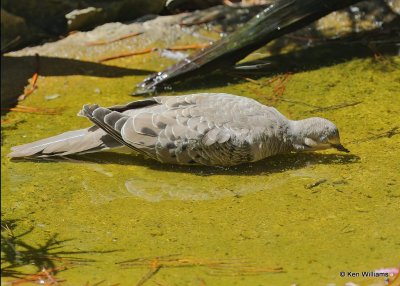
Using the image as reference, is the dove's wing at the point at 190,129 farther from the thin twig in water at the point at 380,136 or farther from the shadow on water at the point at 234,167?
the thin twig in water at the point at 380,136

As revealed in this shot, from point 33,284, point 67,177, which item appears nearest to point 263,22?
point 67,177

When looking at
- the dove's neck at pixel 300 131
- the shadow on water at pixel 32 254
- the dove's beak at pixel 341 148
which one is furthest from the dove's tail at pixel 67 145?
the dove's beak at pixel 341 148

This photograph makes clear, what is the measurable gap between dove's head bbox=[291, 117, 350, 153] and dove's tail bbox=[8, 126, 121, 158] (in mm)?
1181

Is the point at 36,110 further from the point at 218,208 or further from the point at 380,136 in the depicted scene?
the point at 380,136

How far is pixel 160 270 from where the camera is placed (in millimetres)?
3812

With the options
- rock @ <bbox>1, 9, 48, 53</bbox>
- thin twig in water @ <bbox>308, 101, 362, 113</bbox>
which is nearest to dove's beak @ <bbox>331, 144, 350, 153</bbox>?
thin twig in water @ <bbox>308, 101, 362, 113</bbox>

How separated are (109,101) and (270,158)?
59.2 inches

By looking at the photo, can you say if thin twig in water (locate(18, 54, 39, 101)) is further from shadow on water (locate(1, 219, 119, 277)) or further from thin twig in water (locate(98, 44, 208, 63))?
shadow on water (locate(1, 219, 119, 277))

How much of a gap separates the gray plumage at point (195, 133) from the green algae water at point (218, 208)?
0.11m

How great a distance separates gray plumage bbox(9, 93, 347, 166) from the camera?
4.93m

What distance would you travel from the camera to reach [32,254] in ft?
13.0

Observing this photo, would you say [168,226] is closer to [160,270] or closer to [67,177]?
[160,270]

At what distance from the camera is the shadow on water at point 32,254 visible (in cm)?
382

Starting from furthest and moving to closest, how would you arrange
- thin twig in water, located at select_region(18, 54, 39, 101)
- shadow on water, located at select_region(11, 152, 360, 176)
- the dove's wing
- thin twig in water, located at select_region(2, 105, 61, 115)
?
thin twig in water, located at select_region(18, 54, 39, 101) < thin twig in water, located at select_region(2, 105, 61, 115) < shadow on water, located at select_region(11, 152, 360, 176) < the dove's wing
